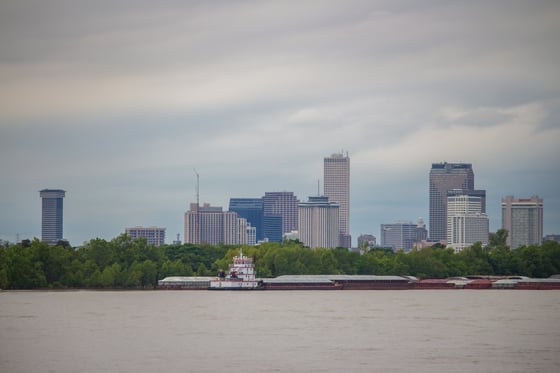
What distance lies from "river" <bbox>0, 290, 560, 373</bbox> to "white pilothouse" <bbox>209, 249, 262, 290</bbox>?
35773 mm

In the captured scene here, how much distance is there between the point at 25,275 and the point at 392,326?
→ 85.5 metres

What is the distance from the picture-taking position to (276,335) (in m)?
98.6

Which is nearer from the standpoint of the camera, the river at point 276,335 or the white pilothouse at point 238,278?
the river at point 276,335

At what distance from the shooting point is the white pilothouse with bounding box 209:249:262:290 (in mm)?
189000

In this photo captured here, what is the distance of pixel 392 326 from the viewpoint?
107688 millimetres

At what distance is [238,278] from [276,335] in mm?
→ 93875

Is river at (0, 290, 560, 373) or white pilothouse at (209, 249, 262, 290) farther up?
white pilothouse at (209, 249, 262, 290)

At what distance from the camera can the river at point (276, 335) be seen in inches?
3150

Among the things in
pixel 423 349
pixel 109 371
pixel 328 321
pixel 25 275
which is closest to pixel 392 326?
→ pixel 328 321

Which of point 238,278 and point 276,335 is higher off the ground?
point 238,278

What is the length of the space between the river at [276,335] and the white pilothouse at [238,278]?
1408 inches

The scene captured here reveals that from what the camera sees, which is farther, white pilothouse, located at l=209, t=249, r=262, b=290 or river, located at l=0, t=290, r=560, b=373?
white pilothouse, located at l=209, t=249, r=262, b=290

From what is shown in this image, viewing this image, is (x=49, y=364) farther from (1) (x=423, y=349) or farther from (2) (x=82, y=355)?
(1) (x=423, y=349)

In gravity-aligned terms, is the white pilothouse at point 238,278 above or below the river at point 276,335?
above
